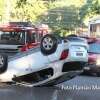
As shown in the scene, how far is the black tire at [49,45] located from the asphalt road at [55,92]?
1166mm

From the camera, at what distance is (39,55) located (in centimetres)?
1622

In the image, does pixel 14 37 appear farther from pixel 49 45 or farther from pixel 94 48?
pixel 49 45

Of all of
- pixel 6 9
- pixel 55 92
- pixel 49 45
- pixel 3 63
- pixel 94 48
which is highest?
pixel 6 9

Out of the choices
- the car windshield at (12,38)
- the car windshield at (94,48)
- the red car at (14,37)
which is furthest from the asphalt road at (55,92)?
the car windshield at (12,38)

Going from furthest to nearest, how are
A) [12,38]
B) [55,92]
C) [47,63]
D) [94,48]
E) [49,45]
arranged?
1. [12,38]
2. [94,48]
3. [49,45]
4. [47,63]
5. [55,92]

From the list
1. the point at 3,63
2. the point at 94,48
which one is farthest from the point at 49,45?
the point at 94,48

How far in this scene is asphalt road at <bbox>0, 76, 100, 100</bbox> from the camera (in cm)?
1438

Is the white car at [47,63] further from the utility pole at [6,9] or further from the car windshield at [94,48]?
the utility pole at [6,9]

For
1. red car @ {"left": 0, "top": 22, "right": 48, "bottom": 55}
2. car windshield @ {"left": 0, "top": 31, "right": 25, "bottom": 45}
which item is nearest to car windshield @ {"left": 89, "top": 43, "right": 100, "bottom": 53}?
red car @ {"left": 0, "top": 22, "right": 48, "bottom": 55}

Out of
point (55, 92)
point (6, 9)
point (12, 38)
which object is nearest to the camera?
point (55, 92)

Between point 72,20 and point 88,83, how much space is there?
286ft

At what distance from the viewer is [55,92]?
51.7 feet

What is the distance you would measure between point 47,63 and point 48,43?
2.03 ft

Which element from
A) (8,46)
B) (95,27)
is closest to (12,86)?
(8,46)
